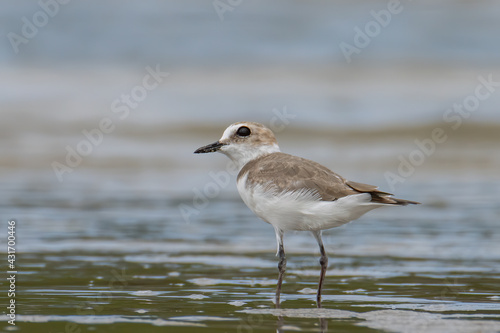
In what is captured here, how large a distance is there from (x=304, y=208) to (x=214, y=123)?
13.6 metres

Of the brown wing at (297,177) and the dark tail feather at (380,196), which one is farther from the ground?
the brown wing at (297,177)

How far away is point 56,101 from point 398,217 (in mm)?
12298

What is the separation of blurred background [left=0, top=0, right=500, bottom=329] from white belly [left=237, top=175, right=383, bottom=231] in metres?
0.64

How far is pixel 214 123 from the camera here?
65.0ft

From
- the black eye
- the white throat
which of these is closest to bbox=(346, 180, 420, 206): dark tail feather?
the white throat

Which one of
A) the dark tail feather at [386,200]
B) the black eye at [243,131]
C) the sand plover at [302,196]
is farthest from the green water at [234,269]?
the black eye at [243,131]

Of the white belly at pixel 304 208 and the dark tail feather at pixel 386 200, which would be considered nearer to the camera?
the dark tail feather at pixel 386 200

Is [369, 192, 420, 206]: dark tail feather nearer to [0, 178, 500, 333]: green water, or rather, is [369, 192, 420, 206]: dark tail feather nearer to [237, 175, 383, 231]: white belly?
[237, 175, 383, 231]: white belly

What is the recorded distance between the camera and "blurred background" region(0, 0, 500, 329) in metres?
8.71

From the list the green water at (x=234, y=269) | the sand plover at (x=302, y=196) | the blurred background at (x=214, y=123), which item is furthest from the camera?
the blurred background at (x=214, y=123)

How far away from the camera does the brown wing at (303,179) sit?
6184mm

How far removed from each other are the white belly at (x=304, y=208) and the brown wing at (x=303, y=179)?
48 millimetres

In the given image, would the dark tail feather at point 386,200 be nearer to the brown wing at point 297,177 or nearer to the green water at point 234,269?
the brown wing at point 297,177

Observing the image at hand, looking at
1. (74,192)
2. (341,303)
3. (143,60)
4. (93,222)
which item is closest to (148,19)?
(143,60)
